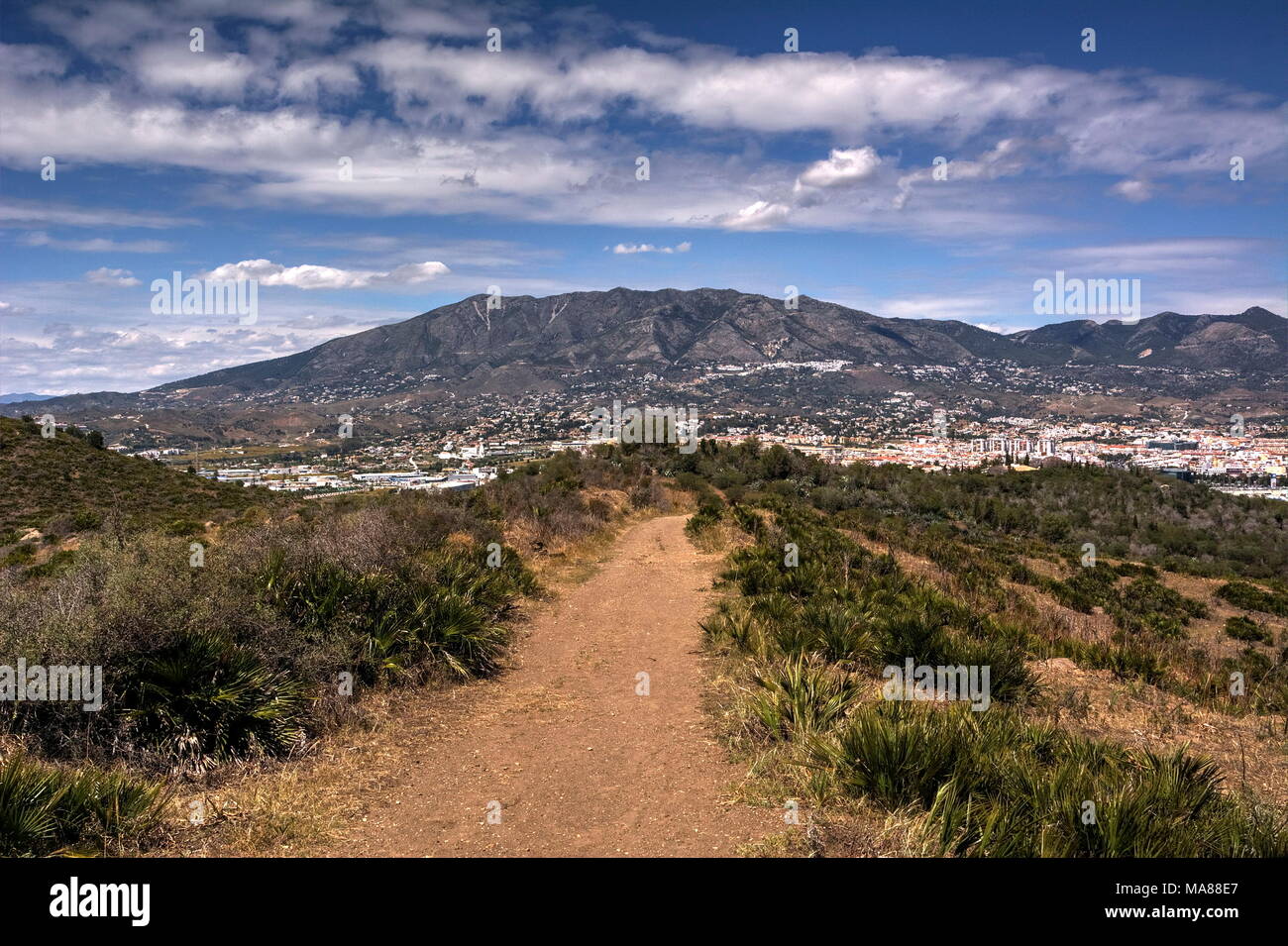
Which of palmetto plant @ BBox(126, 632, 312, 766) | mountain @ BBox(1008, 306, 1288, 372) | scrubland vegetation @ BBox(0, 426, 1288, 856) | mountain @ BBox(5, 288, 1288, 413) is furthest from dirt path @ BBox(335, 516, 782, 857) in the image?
mountain @ BBox(1008, 306, 1288, 372)

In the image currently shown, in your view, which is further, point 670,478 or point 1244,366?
point 1244,366

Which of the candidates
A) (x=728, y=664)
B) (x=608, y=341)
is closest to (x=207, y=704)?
(x=728, y=664)

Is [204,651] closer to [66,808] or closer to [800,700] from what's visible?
[66,808]

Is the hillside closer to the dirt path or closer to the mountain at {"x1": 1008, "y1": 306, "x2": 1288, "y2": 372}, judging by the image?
the dirt path

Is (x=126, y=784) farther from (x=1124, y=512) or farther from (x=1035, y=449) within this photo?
(x=1035, y=449)

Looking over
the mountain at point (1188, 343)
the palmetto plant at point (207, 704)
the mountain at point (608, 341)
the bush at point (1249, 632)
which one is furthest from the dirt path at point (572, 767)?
the mountain at point (1188, 343)

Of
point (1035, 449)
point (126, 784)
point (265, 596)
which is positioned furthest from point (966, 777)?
point (1035, 449)
